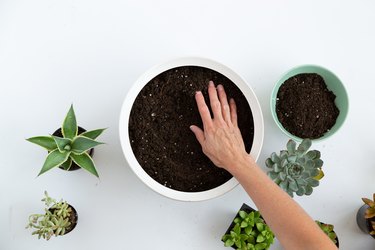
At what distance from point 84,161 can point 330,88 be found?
2.16 feet

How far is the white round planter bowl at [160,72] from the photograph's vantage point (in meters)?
0.92

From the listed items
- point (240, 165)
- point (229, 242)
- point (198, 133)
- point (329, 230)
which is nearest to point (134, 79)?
point (198, 133)

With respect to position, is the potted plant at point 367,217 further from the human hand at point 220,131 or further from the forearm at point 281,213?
the human hand at point 220,131

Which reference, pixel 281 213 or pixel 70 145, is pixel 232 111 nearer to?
pixel 281 213

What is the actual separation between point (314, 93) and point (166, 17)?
450 mm

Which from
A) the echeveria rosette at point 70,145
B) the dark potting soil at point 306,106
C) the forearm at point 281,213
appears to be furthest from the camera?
the dark potting soil at point 306,106

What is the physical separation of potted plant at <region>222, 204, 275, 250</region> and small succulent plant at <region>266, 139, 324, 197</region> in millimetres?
111

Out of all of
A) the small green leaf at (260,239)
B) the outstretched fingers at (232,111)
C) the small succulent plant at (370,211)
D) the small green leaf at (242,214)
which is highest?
the outstretched fingers at (232,111)

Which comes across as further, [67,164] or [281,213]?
[67,164]

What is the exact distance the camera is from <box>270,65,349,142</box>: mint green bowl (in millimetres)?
1006

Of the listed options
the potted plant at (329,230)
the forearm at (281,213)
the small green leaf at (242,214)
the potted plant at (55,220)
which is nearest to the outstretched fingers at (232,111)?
the forearm at (281,213)

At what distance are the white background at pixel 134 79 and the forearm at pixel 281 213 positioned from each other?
7.9 inches

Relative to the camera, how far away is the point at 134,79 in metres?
1.08

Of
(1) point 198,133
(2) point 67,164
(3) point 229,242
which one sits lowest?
(3) point 229,242
